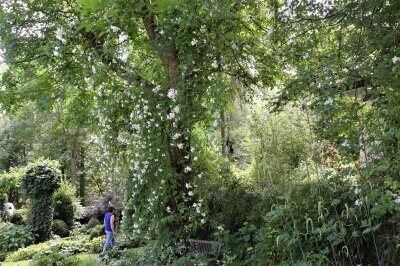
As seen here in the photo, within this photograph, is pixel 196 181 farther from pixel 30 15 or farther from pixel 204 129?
pixel 30 15

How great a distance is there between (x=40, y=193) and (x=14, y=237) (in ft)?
5.40

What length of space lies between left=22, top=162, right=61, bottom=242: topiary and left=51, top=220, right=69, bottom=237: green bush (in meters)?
1.20

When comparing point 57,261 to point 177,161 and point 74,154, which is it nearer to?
point 177,161

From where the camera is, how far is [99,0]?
4.68 metres

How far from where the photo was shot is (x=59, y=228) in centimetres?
1520

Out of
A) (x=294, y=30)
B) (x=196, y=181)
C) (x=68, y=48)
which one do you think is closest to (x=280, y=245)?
(x=196, y=181)

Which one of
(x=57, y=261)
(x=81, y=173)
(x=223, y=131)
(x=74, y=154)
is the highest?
(x=74, y=154)

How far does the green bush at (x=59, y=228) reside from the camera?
15.1m

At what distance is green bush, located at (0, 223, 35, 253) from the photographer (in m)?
13.0

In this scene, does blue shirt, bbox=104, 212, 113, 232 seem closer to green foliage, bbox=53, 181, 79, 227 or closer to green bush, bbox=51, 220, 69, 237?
green bush, bbox=51, 220, 69, 237

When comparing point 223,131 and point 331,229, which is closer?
point 331,229

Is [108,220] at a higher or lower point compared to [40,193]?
lower

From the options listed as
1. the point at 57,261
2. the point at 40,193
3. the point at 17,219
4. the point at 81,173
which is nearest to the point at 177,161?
the point at 57,261

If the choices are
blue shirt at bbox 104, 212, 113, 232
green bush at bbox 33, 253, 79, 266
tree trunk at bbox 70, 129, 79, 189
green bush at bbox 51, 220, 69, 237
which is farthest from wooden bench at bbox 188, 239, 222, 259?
tree trunk at bbox 70, 129, 79, 189
